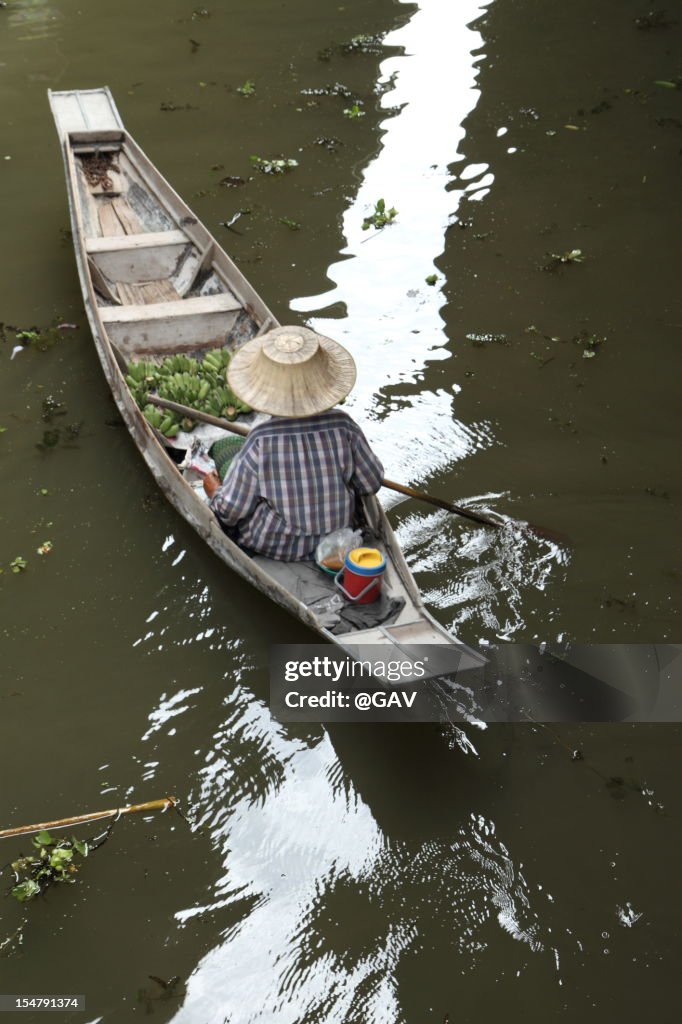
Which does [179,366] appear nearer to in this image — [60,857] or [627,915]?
[60,857]

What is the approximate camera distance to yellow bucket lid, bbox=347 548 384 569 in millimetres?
4305

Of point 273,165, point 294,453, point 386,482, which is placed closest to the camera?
point 294,453

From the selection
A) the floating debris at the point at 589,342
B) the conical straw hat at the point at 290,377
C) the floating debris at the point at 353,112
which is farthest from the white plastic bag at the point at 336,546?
the floating debris at the point at 353,112

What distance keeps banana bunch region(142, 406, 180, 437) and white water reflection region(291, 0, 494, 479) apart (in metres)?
1.30

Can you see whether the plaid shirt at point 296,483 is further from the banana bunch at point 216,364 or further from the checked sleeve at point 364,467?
the banana bunch at point 216,364

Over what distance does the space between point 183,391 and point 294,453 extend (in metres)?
1.74

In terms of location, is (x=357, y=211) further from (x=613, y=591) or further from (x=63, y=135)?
(x=613, y=591)

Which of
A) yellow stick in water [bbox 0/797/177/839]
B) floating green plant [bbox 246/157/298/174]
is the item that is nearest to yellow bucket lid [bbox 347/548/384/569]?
yellow stick in water [bbox 0/797/177/839]

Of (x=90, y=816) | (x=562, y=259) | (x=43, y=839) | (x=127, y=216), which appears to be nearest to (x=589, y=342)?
(x=562, y=259)

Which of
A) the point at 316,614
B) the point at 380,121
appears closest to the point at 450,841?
the point at 316,614

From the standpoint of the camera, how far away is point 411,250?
788 centimetres

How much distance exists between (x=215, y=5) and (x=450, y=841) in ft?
37.9

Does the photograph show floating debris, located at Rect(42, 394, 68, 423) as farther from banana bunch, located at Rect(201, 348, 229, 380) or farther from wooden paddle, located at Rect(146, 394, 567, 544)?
banana bunch, located at Rect(201, 348, 229, 380)

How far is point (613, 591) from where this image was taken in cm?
507
